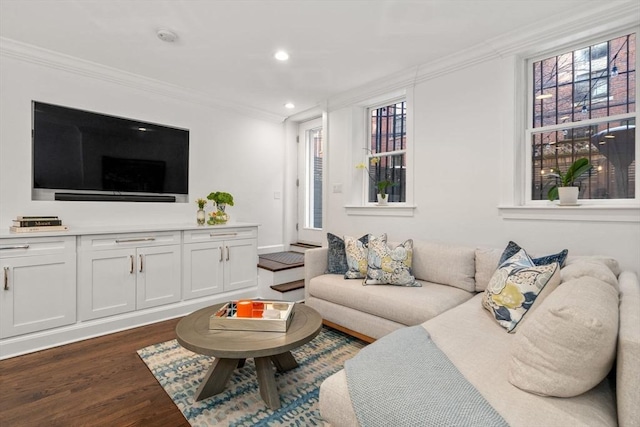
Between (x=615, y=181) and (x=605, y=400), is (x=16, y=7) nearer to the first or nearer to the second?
(x=605, y=400)

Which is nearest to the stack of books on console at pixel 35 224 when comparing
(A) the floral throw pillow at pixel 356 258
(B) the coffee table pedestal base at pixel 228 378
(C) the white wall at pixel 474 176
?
(B) the coffee table pedestal base at pixel 228 378

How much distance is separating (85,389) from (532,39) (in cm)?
395

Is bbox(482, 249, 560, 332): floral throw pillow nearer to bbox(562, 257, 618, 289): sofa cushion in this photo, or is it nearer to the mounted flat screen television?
bbox(562, 257, 618, 289): sofa cushion

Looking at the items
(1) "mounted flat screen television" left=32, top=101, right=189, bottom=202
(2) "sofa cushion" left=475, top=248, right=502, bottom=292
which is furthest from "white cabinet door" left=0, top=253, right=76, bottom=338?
(2) "sofa cushion" left=475, top=248, right=502, bottom=292

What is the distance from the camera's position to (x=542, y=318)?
3.54 feet

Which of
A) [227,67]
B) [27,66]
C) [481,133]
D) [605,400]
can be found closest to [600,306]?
[605,400]

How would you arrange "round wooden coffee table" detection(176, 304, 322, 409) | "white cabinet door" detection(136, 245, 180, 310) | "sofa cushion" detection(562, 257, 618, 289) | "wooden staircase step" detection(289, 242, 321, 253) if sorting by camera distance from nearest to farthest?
"sofa cushion" detection(562, 257, 618, 289), "round wooden coffee table" detection(176, 304, 322, 409), "white cabinet door" detection(136, 245, 180, 310), "wooden staircase step" detection(289, 242, 321, 253)

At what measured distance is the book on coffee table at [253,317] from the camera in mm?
1822

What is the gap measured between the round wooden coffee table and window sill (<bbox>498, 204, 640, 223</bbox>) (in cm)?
182

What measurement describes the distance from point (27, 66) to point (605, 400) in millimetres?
4343

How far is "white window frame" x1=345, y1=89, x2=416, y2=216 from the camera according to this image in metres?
3.30

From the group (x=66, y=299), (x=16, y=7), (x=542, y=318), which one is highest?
(x=16, y=7)

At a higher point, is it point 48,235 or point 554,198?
point 554,198

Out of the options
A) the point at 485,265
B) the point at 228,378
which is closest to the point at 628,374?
the point at 485,265
